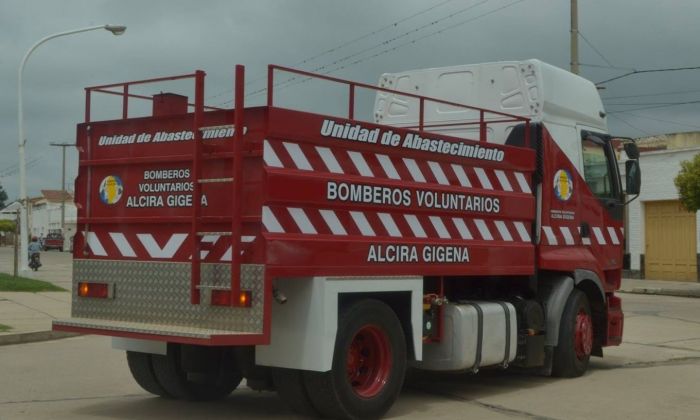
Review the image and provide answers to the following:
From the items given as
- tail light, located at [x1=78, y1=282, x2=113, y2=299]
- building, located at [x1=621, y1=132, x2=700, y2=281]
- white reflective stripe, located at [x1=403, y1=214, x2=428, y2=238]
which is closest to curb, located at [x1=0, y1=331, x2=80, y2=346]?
tail light, located at [x1=78, y1=282, x2=113, y2=299]

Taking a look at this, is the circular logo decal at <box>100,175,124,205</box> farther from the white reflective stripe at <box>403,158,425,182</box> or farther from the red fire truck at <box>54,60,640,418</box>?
the white reflective stripe at <box>403,158,425,182</box>

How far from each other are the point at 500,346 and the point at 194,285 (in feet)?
11.0

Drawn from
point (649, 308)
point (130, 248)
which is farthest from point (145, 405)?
point (649, 308)

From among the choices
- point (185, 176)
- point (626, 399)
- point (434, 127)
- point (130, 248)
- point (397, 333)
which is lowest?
point (626, 399)

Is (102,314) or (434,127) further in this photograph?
(434,127)

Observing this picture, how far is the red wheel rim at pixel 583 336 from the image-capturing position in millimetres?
10227

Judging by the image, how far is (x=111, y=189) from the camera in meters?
7.88

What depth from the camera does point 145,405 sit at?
825cm

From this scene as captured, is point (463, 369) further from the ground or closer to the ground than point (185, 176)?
closer to the ground

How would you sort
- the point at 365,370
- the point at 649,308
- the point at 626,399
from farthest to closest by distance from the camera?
the point at 649,308 → the point at 626,399 → the point at 365,370

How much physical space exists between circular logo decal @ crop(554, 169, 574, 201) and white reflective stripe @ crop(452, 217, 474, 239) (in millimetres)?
1723

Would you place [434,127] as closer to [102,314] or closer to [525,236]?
[525,236]

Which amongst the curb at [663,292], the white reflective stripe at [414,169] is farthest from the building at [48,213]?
the white reflective stripe at [414,169]

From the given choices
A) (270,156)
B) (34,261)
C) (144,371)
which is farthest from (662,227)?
(270,156)
